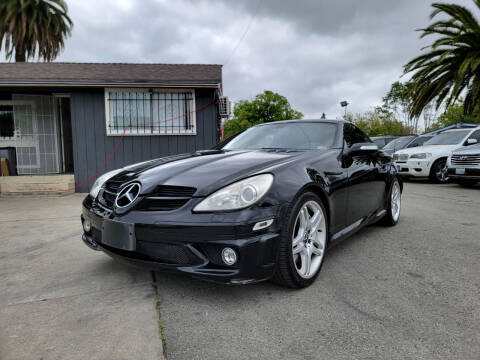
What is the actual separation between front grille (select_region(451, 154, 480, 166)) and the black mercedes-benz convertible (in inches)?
234

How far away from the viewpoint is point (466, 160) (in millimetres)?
7301

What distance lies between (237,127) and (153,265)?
5206 cm

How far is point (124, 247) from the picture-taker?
1.99 m

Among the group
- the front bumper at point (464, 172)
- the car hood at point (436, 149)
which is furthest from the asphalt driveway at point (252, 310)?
the car hood at point (436, 149)

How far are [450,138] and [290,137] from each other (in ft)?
26.5

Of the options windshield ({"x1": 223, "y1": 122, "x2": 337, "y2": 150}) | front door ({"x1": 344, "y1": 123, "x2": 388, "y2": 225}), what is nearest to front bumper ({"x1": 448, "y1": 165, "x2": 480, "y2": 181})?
front door ({"x1": 344, "y1": 123, "x2": 388, "y2": 225})

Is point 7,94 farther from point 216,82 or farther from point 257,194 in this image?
point 257,194

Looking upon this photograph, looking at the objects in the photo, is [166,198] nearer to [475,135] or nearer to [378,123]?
[475,135]

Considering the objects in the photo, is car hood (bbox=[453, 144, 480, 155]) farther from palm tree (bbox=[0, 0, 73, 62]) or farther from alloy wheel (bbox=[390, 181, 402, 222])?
palm tree (bbox=[0, 0, 73, 62])

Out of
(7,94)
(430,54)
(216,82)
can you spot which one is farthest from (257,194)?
(430,54)

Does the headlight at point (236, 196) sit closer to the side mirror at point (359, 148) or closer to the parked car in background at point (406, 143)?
the side mirror at point (359, 148)

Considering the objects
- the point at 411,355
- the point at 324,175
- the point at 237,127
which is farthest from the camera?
the point at 237,127

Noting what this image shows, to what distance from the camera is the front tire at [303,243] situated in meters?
1.98

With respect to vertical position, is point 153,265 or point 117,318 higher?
point 153,265
